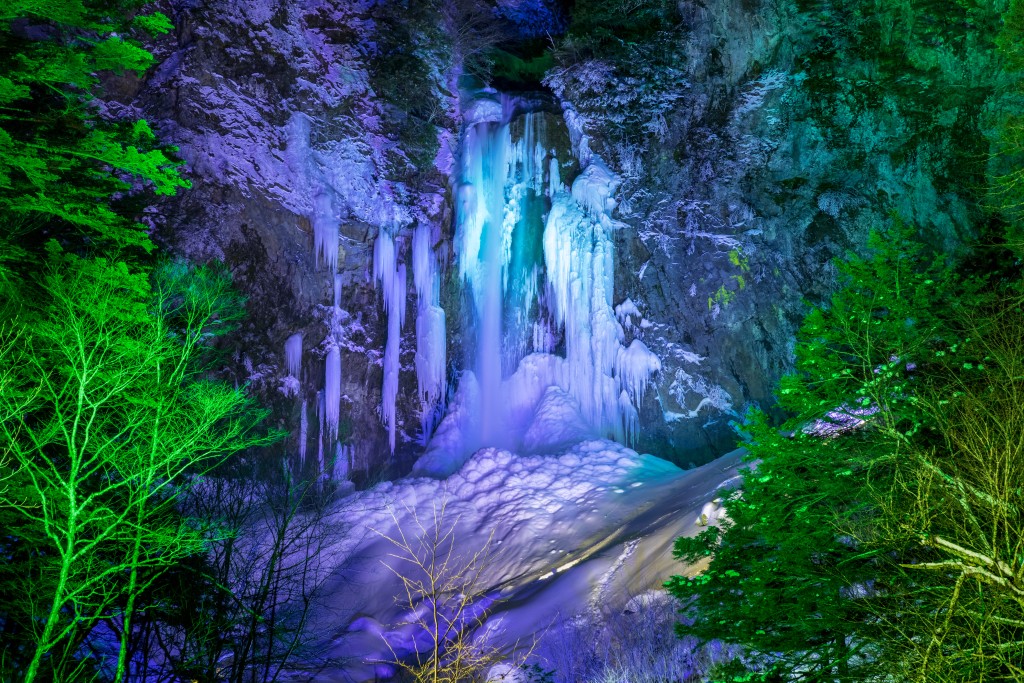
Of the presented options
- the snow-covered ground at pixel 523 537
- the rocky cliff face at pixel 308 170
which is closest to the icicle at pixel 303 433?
the rocky cliff face at pixel 308 170

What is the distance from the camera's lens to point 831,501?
→ 24.0 ft

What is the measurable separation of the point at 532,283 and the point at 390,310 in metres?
4.55

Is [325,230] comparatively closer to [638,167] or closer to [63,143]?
[638,167]

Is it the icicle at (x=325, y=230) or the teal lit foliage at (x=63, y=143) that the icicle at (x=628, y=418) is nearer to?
the icicle at (x=325, y=230)

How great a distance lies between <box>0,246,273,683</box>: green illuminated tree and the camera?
31.5ft

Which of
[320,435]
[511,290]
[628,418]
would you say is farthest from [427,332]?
[628,418]

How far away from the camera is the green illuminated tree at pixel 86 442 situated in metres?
9.60

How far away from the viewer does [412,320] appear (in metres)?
22.7

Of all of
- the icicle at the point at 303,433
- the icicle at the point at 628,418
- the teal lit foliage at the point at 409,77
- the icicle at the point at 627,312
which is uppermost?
the teal lit foliage at the point at 409,77

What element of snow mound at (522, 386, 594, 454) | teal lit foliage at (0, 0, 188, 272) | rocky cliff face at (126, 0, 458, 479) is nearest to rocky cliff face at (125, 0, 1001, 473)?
rocky cliff face at (126, 0, 458, 479)

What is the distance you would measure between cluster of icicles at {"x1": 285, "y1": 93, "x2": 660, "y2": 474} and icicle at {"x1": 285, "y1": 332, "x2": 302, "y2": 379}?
33 mm

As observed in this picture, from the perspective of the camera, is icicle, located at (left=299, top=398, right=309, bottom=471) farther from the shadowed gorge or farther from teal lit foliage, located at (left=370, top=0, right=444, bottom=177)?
teal lit foliage, located at (left=370, top=0, right=444, bottom=177)

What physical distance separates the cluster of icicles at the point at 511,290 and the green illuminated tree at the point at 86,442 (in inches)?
356

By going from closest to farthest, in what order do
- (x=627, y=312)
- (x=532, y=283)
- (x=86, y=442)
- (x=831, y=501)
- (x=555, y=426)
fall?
(x=831, y=501), (x=86, y=442), (x=555, y=426), (x=627, y=312), (x=532, y=283)
